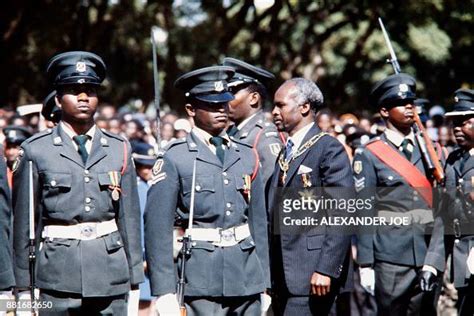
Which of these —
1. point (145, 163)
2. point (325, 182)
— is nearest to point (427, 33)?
point (145, 163)

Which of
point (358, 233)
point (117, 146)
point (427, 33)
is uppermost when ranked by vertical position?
point (427, 33)

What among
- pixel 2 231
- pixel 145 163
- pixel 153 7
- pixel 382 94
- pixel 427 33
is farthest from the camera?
pixel 427 33

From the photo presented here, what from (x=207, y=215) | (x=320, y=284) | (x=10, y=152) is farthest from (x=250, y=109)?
(x=10, y=152)

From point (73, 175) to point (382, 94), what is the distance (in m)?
3.59

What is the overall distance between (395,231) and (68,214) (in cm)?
340

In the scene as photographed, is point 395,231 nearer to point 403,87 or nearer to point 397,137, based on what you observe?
point 397,137

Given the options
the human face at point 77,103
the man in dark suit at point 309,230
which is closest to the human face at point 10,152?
Result: the man in dark suit at point 309,230

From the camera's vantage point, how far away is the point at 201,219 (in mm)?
8219

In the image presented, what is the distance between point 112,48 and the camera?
30.2 meters

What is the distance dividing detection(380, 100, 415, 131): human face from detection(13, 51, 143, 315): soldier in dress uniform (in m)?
3.15

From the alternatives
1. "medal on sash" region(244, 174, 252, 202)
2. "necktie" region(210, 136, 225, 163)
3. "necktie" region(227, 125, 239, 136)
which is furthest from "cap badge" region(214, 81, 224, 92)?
"necktie" region(227, 125, 239, 136)

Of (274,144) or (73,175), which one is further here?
(274,144)

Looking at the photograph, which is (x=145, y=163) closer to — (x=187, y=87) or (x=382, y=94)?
(x=382, y=94)

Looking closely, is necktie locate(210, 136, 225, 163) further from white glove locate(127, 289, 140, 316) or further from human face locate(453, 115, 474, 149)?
human face locate(453, 115, 474, 149)
